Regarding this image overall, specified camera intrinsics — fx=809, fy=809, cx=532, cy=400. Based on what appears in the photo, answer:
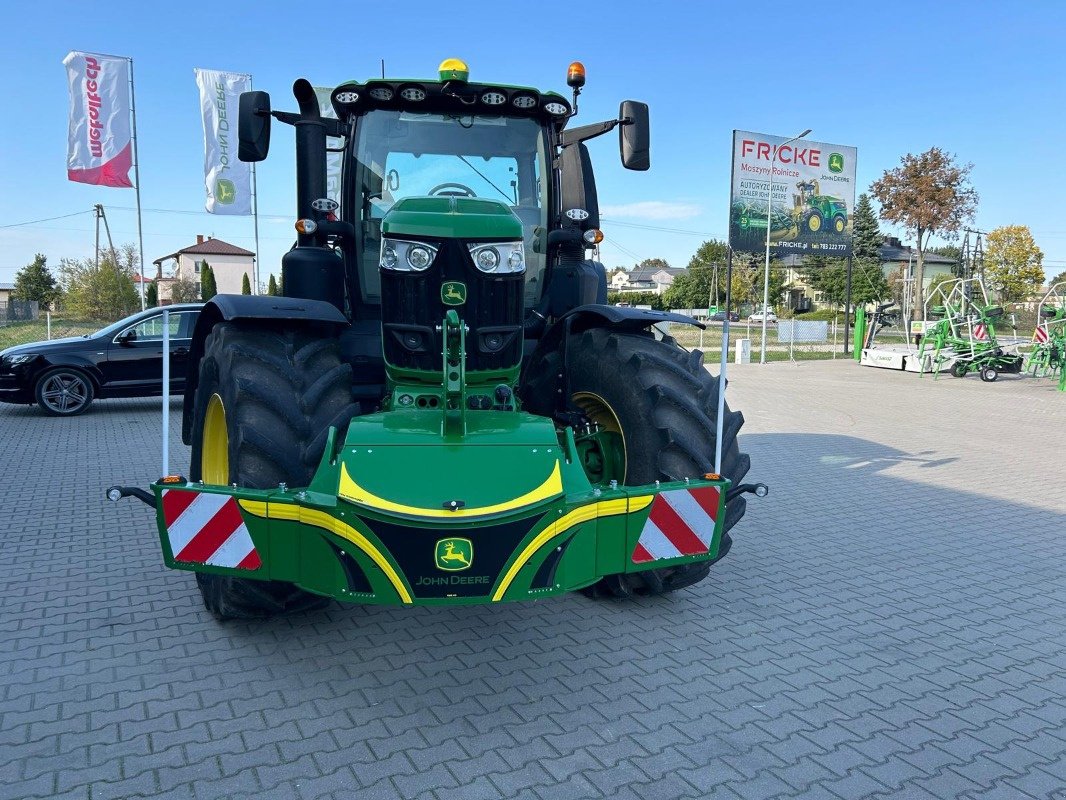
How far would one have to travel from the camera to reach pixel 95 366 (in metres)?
11.5

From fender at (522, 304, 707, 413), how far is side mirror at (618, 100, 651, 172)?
95 centimetres

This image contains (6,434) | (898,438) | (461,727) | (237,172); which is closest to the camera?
(461,727)

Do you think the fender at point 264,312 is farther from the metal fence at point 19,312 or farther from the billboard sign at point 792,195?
the metal fence at point 19,312

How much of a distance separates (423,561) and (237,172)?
62.9 ft

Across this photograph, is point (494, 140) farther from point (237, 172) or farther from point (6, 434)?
point (237, 172)

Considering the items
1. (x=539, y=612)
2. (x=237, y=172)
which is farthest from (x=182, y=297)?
(x=539, y=612)

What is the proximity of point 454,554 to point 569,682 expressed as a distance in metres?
1.09

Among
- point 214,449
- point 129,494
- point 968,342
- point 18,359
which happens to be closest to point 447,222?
point 129,494

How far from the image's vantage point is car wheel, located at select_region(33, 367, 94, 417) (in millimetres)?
11367

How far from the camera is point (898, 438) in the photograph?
10.8 metres

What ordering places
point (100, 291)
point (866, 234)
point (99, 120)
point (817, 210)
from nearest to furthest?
point (99, 120) < point (817, 210) < point (100, 291) < point (866, 234)

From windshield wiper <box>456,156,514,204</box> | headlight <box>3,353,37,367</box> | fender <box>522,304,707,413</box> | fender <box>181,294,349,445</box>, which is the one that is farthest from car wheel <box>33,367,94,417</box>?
fender <box>522,304,707,413</box>

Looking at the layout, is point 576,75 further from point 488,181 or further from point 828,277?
point 828,277

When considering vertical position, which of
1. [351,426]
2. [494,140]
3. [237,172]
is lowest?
[351,426]
